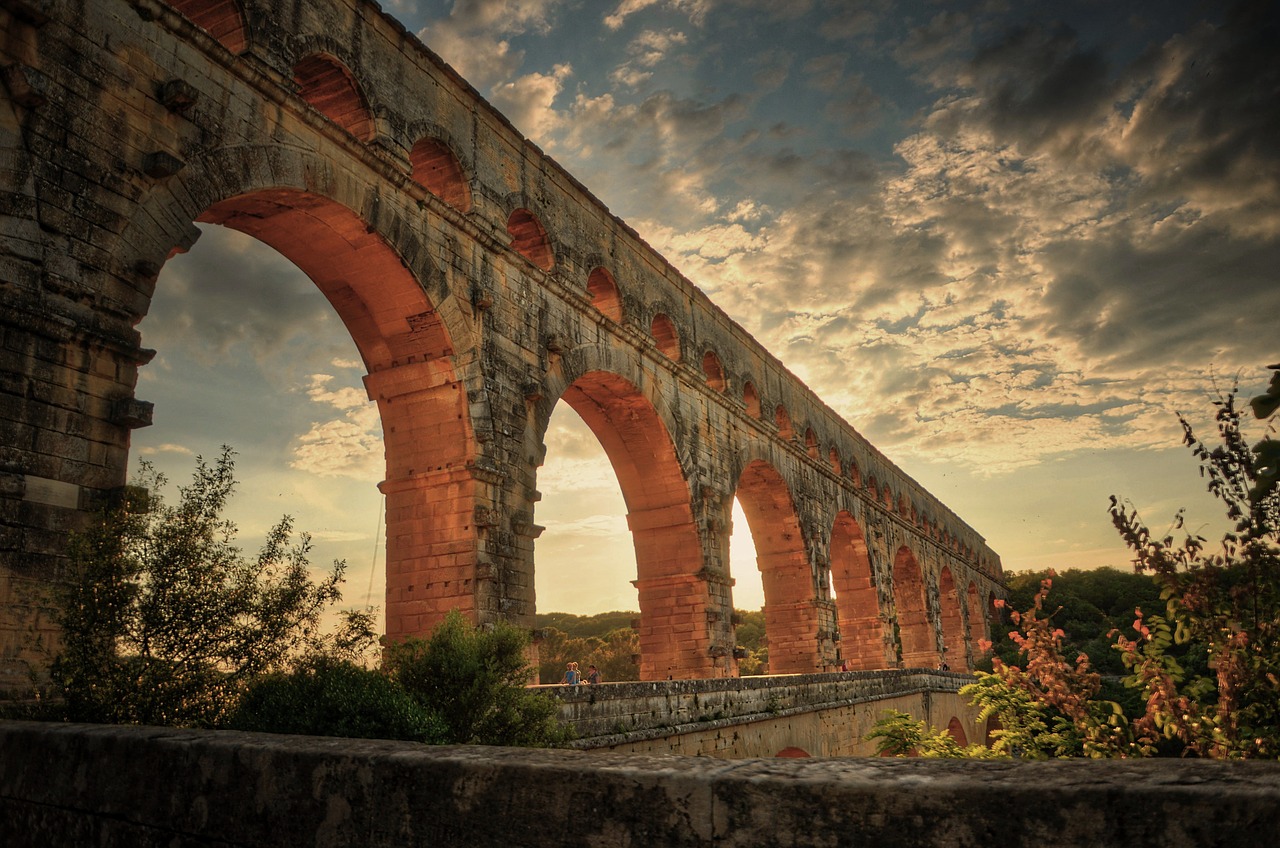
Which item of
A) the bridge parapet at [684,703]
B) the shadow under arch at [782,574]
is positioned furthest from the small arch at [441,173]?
the shadow under arch at [782,574]

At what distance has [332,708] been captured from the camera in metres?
5.32

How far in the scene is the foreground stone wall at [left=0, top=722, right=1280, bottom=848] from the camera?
1438mm

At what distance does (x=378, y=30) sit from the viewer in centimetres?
1035

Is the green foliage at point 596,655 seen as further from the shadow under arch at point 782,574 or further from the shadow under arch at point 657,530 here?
the shadow under arch at point 657,530

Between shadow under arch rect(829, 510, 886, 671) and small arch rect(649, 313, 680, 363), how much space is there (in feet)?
Answer: 32.7

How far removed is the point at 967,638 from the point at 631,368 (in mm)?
29771

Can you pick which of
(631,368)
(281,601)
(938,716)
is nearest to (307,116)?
(281,601)

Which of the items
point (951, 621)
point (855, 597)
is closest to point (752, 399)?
point (855, 597)

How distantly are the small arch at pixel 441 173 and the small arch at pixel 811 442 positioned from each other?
47.7 ft

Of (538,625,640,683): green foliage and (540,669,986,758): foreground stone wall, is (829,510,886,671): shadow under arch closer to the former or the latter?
(540,669,986,758): foreground stone wall

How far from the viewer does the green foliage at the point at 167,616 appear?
497 cm

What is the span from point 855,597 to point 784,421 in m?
6.61

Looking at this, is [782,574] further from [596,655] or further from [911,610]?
[596,655]

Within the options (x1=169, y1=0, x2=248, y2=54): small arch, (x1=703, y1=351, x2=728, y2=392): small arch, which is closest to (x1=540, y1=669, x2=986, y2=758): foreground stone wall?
(x1=703, y1=351, x2=728, y2=392): small arch
